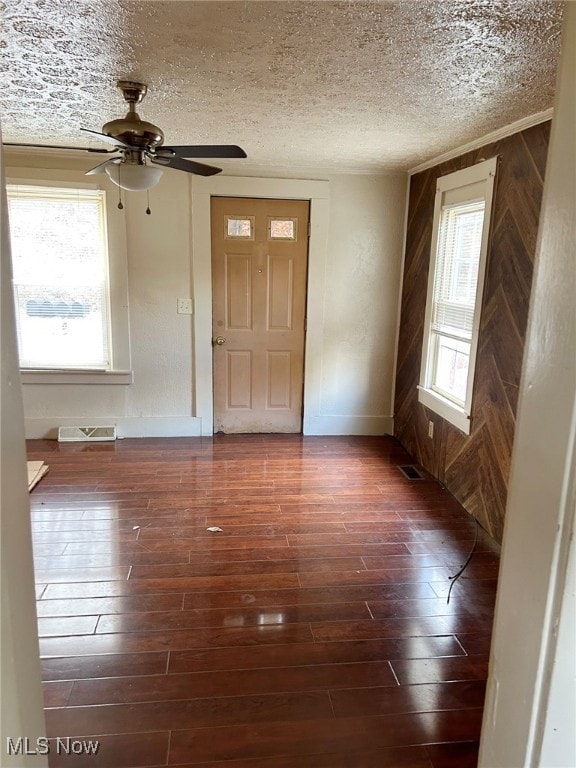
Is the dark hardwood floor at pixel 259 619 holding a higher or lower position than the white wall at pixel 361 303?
lower

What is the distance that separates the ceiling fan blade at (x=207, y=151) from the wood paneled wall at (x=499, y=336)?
1509 mm

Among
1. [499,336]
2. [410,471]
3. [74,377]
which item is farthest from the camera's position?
[74,377]

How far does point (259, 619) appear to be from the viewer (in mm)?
2252

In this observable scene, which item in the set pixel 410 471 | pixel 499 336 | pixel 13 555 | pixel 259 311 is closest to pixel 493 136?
pixel 499 336

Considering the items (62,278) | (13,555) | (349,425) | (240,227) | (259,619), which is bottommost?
(259,619)

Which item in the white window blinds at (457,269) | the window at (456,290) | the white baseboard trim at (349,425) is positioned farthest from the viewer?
the white baseboard trim at (349,425)

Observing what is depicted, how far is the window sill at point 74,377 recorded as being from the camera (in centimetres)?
433

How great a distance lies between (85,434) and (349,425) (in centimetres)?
241

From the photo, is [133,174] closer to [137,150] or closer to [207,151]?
[137,150]

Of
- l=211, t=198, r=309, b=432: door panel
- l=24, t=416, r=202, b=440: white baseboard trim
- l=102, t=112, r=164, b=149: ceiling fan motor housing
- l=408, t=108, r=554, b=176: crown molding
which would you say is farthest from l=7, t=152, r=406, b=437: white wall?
l=102, t=112, r=164, b=149: ceiling fan motor housing

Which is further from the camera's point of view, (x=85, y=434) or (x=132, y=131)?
(x=85, y=434)

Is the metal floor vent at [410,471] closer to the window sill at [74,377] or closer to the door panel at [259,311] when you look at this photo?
the door panel at [259,311]

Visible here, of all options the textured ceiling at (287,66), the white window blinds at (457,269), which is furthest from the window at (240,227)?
the white window blinds at (457,269)

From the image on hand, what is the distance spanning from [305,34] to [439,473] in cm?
299
